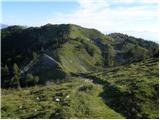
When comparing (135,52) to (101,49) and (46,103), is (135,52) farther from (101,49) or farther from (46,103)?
(46,103)

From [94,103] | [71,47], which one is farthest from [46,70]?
[94,103]

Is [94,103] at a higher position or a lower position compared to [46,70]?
higher

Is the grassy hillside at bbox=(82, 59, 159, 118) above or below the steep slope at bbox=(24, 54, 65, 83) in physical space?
above

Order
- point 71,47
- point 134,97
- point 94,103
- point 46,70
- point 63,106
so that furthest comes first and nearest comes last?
point 71,47, point 46,70, point 134,97, point 94,103, point 63,106

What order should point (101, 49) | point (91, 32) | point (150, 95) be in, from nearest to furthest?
point (150, 95) → point (101, 49) → point (91, 32)

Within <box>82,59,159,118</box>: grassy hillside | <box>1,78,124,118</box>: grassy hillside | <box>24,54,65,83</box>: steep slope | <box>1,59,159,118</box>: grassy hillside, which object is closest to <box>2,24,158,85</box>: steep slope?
<box>24,54,65,83</box>: steep slope

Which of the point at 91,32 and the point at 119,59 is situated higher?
the point at 91,32

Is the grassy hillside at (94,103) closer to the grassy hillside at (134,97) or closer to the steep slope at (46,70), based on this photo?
the grassy hillside at (134,97)

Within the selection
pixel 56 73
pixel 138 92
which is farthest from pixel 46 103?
pixel 56 73

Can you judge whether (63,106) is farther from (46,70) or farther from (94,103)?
(46,70)

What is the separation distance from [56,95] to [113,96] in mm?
5062

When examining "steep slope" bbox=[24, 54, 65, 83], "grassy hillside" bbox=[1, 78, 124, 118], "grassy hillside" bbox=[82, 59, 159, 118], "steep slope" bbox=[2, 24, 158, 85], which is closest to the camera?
"grassy hillside" bbox=[1, 78, 124, 118]

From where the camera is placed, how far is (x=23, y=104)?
2781 cm

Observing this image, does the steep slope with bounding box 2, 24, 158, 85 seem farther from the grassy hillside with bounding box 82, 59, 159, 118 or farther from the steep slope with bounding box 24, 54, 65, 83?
the grassy hillside with bounding box 82, 59, 159, 118
